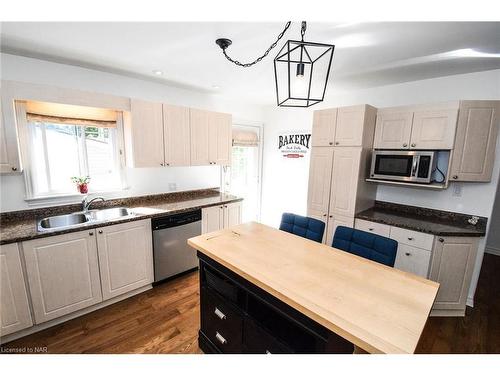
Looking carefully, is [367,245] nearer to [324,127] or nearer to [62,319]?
[324,127]

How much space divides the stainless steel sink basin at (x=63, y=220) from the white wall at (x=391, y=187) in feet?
9.66

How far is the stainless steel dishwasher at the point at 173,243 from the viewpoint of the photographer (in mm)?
2492

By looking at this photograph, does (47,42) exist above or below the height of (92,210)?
above

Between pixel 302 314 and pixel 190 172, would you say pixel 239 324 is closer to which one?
pixel 302 314

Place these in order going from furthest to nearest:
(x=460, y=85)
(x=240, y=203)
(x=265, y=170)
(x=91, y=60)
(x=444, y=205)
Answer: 1. (x=265, y=170)
2. (x=240, y=203)
3. (x=444, y=205)
4. (x=460, y=85)
5. (x=91, y=60)

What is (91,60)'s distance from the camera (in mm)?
2174

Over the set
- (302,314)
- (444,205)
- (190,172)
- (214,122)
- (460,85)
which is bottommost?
(302,314)

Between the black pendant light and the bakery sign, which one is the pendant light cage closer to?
the black pendant light

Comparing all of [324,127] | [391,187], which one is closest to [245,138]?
[324,127]

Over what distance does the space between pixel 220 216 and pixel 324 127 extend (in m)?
1.77

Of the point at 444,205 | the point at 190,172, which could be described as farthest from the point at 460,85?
the point at 190,172

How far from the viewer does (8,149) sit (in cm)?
187

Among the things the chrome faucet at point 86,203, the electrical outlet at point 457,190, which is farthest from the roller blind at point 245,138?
the electrical outlet at point 457,190

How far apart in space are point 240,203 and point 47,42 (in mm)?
2553
